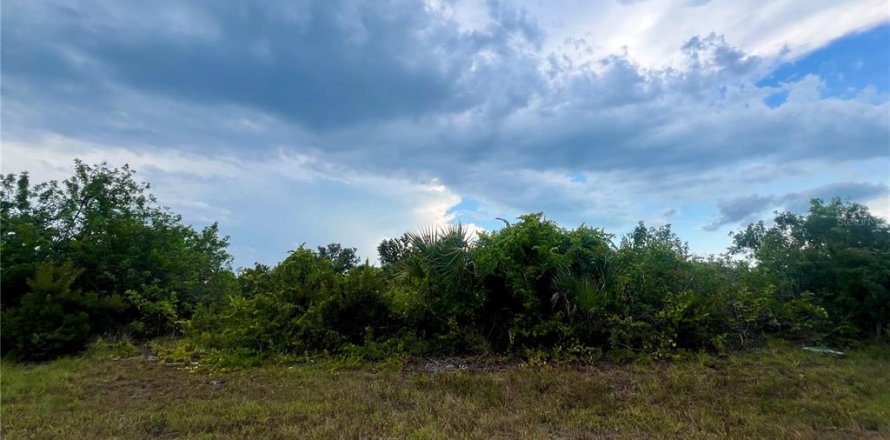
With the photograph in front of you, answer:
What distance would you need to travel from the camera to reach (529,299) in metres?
7.05

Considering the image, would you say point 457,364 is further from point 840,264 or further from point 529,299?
point 840,264

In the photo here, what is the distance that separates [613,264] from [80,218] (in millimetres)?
10876

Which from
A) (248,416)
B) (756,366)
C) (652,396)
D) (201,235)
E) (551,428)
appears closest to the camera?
(551,428)

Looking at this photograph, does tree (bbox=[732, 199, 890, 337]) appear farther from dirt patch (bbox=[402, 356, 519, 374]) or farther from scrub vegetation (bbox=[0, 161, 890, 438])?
dirt patch (bbox=[402, 356, 519, 374])

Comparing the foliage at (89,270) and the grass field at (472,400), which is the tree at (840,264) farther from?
the foliage at (89,270)

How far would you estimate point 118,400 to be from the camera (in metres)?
5.20

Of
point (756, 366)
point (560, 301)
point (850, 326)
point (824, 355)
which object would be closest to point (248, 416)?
point (560, 301)

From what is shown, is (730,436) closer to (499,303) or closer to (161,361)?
(499,303)

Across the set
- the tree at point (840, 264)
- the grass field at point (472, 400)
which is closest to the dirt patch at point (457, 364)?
the grass field at point (472, 400)

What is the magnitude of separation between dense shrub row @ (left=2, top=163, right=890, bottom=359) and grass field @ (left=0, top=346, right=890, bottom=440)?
2.08ft

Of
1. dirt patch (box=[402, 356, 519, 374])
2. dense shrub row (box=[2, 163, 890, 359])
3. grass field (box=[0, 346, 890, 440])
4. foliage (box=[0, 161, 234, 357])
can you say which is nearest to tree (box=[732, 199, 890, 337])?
dense shrub row (box=[2, 163, 890, 359])

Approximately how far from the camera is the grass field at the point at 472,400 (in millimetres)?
4055

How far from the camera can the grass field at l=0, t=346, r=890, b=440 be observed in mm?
4055

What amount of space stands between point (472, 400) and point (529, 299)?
2.41 metres
